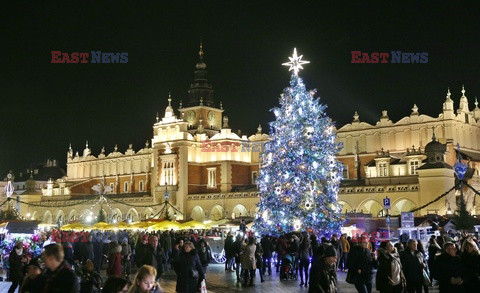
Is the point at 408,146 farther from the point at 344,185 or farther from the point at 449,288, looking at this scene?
the point at 449,288

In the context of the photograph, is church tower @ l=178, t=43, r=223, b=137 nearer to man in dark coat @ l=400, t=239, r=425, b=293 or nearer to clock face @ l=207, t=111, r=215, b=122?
clock face @ l=207, t=111, r=215, b=122

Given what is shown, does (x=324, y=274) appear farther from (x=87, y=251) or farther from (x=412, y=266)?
(x=87, y=251)

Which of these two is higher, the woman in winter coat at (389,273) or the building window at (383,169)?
the building window at (383,169)

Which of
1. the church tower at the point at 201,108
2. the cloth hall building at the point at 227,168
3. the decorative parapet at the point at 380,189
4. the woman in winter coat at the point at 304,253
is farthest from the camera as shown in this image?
the church tower at the point at 201,108

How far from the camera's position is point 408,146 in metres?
51.0

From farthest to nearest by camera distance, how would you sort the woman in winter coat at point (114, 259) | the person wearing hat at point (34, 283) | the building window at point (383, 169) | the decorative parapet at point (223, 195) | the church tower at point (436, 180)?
the decorative parapet at point (223, 195), the building window at point (383, 169), the church tower at point (436, 180), the woman in winter coat at point (114, 259), the person wearing hat at point (34, 283)

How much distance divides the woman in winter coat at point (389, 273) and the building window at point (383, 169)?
4092 centimetres

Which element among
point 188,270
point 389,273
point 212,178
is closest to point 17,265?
point 188,270

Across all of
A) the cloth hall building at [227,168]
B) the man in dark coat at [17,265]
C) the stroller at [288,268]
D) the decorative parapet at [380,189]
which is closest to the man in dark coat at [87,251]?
the man in dark coat at [17,265]

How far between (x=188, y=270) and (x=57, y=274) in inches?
204

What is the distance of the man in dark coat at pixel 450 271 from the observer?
902cm

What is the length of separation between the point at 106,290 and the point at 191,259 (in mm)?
5576

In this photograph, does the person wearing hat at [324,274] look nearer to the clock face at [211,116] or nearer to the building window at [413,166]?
the building window at [413,166]

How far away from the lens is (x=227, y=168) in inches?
2336
